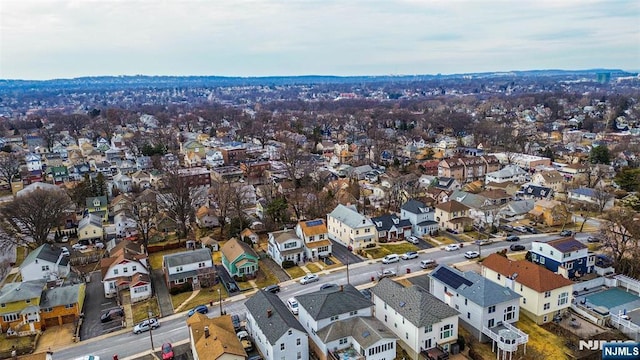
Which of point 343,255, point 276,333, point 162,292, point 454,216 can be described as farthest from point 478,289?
point 162,292

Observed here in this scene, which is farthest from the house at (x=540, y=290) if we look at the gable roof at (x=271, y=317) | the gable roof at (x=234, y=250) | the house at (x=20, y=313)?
the house at (x=20, y=313)

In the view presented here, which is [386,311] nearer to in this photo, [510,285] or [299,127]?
[510,285]

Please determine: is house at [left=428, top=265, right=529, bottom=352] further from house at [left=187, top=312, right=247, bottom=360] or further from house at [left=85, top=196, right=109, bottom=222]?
house at [left=85, top=196, right=109, bottom=222]

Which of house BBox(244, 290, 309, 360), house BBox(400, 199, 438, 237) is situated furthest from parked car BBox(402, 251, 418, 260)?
house BBox(244, 290, 309, 360)

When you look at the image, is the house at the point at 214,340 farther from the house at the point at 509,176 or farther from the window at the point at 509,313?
the house at the point at 509,176

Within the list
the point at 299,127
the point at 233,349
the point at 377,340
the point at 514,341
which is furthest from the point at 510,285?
the point at 299,127
